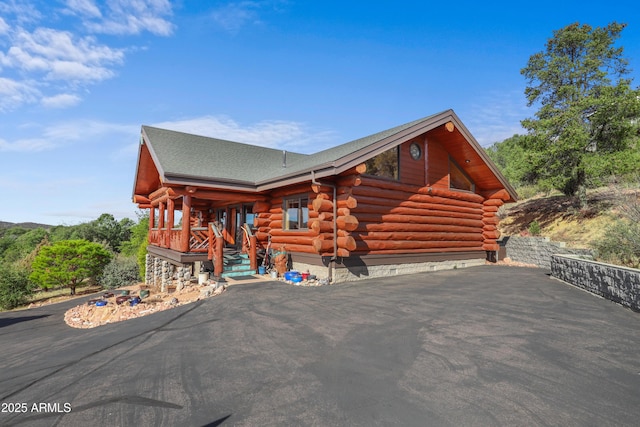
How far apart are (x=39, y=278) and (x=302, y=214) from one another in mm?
18169

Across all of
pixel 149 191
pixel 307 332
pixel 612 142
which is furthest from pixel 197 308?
pixel 612 142

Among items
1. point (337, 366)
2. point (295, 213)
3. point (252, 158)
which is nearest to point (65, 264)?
point (252, 158)

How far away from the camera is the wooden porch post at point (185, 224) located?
11.1m

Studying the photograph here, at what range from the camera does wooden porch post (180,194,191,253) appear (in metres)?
11.1

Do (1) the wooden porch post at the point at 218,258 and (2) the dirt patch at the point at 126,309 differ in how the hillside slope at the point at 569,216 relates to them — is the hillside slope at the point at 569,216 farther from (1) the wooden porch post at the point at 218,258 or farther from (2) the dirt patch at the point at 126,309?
(2) the dirt patch at the point at 126,309

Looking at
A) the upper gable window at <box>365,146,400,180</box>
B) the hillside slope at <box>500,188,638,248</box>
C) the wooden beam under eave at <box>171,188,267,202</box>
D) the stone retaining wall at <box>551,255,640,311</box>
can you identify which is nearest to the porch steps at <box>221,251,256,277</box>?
the wooden beam under eave at <box>171,188,267,202</box>

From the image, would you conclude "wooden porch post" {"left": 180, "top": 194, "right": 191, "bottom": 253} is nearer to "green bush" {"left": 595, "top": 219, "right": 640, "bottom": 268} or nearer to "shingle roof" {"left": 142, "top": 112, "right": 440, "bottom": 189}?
"shingle roof" {"left": 142, "top": 112, "right": 440, "bottom": 189}

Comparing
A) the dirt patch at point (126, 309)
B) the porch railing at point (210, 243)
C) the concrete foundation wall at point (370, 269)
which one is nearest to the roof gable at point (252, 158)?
the porch railing at point (210, 243)

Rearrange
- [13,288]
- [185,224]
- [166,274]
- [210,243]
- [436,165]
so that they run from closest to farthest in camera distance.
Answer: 1. [210,243]
2. [185,224]
3. [436,165]
4. [166,274]
5. [13,288]

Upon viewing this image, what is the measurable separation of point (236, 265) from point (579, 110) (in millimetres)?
19906

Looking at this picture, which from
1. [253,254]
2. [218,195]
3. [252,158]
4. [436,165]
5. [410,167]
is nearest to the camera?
[253,254]

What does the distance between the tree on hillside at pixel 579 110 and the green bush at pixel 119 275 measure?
86.2ft

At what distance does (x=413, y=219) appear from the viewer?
12.7 metres

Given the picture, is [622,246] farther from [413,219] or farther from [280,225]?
[280,225]
